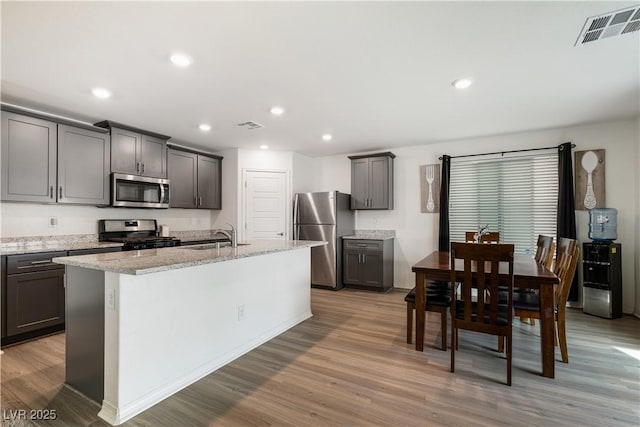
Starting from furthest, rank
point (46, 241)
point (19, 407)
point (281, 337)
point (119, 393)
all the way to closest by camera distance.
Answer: point (46, 241) < point (281, 337) < point (19, 407) < point (119, 393)

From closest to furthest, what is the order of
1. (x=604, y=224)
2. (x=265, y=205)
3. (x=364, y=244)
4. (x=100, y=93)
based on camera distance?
(x=100, y=93) < (x=604, y=224) < (x=364, y=244) < (x=265, y=205)

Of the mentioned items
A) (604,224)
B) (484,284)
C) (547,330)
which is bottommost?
(547,330)

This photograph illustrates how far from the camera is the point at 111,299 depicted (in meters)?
1.87

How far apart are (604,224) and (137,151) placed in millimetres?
6234

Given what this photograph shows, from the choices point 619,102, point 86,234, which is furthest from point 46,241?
point 619,102

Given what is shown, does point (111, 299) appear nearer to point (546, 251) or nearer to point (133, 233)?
point (133, 233)

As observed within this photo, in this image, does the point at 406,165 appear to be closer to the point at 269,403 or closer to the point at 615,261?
the point at 615,261

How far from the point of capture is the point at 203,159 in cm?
524

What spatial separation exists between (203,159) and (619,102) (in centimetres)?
558

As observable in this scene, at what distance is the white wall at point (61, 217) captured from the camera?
3.38 m

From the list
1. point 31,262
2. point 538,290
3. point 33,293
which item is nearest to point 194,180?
point 31,262

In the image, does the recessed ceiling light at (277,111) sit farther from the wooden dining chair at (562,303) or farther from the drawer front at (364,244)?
the wooden dining chair at (562,303)

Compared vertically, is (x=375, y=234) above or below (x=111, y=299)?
above

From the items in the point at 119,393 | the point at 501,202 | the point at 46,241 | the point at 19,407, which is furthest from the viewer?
the point at 501,202
